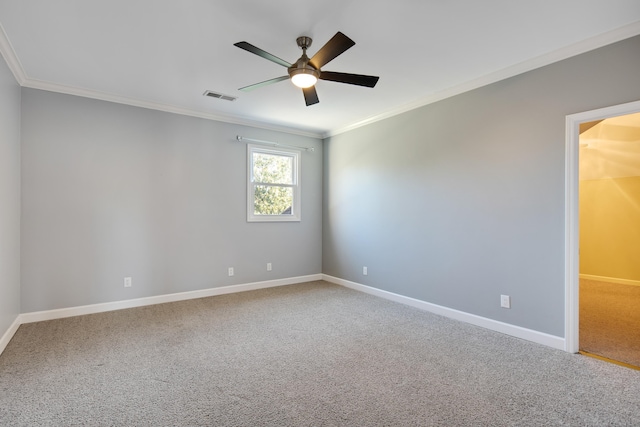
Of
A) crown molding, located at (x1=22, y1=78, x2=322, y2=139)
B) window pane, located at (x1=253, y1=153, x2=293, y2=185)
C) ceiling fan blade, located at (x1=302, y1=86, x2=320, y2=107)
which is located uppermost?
crown molding, located at (x1=22, y1=78, x2=322, y2=139)

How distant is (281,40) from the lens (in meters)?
2.65

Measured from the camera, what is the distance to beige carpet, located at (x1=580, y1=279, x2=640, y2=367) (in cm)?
275

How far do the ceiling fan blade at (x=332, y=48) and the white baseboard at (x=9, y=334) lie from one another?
139 inches

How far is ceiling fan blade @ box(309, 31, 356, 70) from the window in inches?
111

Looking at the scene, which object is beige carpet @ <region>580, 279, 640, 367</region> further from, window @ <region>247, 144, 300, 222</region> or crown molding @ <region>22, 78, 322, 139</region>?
crown molding @ <region>22, 78, 322, 139</region>

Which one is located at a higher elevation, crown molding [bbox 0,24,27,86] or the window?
crown molding [bbox 0,24,27,86]

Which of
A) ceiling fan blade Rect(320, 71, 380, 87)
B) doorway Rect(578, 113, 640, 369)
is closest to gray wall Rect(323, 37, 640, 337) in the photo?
ceiling fan blade Rect(320, 71, 380, 87)

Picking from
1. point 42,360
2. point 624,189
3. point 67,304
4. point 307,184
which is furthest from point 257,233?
point 624,189

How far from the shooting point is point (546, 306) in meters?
2.90

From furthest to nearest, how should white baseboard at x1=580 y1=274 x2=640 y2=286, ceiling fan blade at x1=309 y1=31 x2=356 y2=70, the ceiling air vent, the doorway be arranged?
white baseboard at x1=580 y1=274 x2=640 y2=286 < the doorway < the ceiling air vent < ceiling fan blade at x1=309 y1=31 x2=356 y2=70

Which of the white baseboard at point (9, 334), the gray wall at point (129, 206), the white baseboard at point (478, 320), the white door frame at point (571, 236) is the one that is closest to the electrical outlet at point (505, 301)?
the white baseboard at point (478, 320)

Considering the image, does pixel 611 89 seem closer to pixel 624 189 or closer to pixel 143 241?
pixel 624 189

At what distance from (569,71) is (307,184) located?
3753 mm

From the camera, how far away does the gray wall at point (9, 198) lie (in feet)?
9.15
